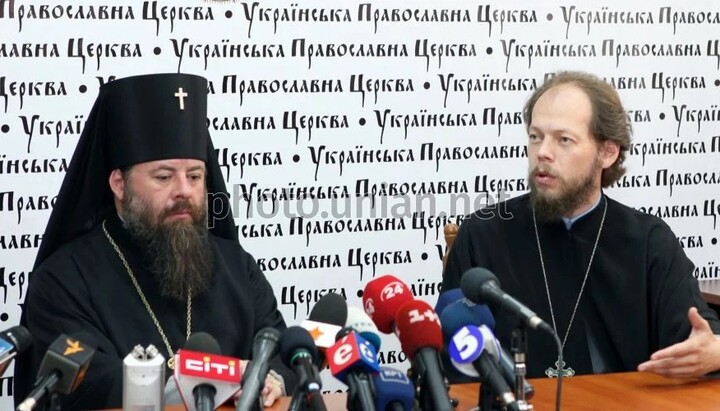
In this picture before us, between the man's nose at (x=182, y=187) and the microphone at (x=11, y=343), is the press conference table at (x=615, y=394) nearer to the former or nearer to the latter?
the microphone at (x=11, y=343)

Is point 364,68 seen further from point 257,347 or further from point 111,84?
point 257,347

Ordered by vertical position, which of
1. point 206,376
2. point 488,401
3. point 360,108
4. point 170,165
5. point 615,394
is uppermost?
point 360,108

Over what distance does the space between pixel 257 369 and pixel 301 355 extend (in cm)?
11

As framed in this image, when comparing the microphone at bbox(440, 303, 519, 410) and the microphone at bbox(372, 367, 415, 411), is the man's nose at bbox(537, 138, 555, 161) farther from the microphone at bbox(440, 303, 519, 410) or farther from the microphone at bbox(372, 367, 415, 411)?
the microphone at bbox(372, 367, 415, 411)

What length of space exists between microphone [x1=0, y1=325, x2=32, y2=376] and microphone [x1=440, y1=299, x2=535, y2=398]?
3.55 ft

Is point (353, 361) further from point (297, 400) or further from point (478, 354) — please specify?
point (478, 354)

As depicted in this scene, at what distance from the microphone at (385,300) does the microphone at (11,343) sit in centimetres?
92

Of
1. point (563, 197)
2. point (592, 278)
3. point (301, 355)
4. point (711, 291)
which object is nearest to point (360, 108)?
point (563, 197)

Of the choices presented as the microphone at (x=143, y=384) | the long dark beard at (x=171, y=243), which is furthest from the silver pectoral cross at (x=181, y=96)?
the microphone at (x=143, y=384)

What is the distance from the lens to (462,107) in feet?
17.7

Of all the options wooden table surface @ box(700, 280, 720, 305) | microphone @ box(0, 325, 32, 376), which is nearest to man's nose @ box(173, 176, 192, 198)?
microphone @ box(0, 325, 32, 376)

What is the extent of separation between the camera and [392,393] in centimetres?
258

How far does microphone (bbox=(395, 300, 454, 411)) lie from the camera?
240 cm

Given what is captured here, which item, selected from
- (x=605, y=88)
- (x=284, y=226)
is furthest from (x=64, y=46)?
(x=605, y=88)
